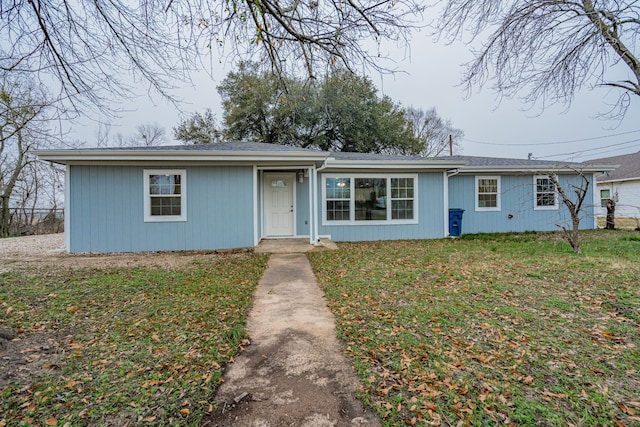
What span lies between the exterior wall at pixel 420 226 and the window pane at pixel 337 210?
250mm

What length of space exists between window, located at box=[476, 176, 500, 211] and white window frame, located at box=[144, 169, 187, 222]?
31.8 ft

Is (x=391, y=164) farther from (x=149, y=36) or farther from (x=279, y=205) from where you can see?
(x=149, y=36)

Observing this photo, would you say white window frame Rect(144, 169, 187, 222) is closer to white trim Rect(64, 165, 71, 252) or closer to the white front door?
white trim Rect(64, 165, 71, 252)

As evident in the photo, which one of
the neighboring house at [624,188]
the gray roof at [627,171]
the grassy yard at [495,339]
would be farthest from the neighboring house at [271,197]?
the gray roof at [627,171]

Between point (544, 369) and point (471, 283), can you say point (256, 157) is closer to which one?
point (471, 283)

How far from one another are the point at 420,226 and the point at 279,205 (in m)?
4.66

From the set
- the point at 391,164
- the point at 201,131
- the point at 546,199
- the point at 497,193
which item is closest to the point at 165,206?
the point at 391,164

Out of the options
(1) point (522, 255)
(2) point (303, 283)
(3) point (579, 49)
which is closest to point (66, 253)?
(2) point (303, 283)

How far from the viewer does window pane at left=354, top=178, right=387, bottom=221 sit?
9453mm

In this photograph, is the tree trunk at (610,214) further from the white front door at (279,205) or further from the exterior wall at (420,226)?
the white front door at (279,205)

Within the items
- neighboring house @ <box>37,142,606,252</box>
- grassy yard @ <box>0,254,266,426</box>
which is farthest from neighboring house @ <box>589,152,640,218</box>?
grassy yard @ <box>0,254,266,426</box>

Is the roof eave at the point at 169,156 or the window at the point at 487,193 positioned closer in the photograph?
the roof eave at the point at 169,156

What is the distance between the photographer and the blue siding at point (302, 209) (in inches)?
369

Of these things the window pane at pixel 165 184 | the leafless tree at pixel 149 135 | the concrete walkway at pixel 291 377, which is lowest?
the concrete walkway at pixel 291 377
